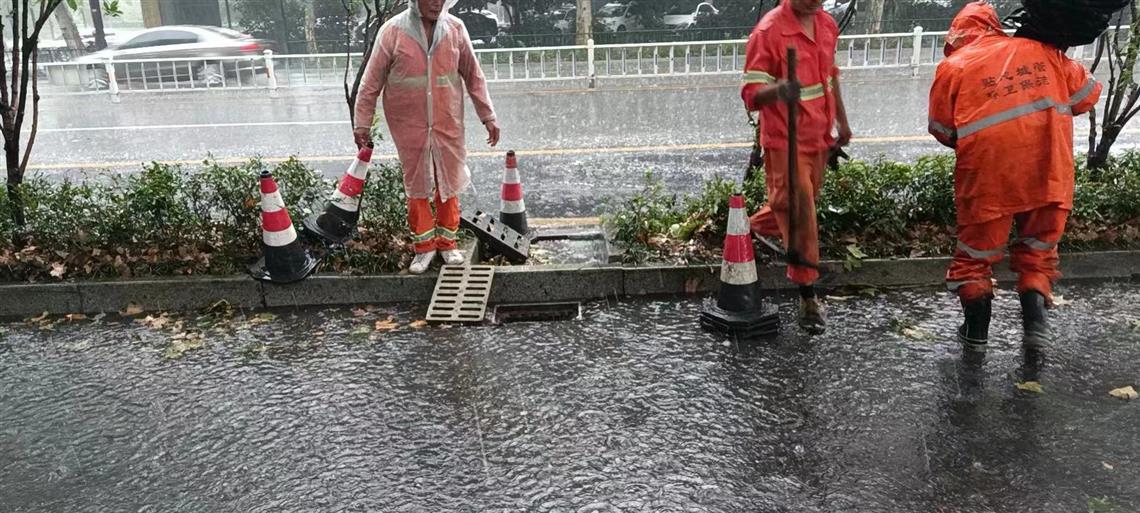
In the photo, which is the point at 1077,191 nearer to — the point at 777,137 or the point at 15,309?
the point at 777,137

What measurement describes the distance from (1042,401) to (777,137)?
5.44 feet

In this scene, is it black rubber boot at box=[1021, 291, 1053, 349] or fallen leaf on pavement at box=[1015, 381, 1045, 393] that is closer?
fallen leaf on pavement at box=[1015, 381, 1045, 393]

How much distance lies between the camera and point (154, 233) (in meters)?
5.09

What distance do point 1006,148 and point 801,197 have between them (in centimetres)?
92

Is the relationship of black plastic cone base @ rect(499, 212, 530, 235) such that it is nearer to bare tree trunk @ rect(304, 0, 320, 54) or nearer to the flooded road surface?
the flooded road surface

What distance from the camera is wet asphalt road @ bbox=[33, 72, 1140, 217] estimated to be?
8469 millimetres

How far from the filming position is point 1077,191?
199 inches

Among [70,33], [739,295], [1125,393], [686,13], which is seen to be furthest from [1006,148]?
[70,33]

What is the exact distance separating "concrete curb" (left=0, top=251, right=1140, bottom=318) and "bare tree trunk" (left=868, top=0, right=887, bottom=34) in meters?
15.9

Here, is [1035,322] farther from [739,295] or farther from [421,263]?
[421,263]

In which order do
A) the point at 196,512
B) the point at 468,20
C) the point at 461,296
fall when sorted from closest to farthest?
the point at 196,512 → the point at 461,296 → the point at 468,20

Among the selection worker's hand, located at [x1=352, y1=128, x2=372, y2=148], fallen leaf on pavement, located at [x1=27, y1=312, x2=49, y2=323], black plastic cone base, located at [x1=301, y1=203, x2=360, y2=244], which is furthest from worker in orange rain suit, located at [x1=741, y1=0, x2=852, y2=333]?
fallen leaf on pavement, located at [x1=27, y1=312, x2=49, y2=323]

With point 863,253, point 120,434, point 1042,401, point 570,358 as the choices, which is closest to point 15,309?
point 120,434

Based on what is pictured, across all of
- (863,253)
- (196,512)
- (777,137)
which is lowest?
(196,512)
